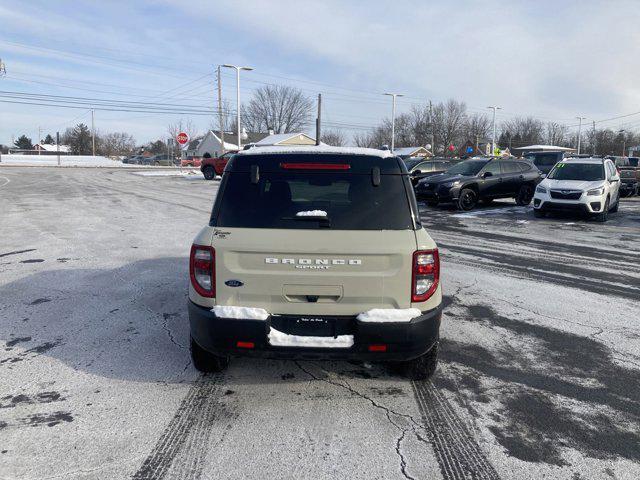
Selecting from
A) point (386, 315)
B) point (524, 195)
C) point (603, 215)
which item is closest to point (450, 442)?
point (386, 315)

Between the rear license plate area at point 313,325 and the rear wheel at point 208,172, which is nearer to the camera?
the rear license plate area at point 313,325

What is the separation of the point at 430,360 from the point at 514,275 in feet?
14.3

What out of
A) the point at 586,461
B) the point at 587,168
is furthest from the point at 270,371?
the point at 587,168

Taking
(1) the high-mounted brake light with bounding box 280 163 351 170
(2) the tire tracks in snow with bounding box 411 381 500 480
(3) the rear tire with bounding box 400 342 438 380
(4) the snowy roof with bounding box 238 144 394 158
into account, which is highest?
(4) the snowy roof with bounding box 238 144 394 158

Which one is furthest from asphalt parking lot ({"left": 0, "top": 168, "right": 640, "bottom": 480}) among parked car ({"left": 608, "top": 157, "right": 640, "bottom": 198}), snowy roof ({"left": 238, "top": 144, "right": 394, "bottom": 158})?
parked car ({"left": 608, "top": 157, "right": 640, "bottom": 198})

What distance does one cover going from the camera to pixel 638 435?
3180 mm

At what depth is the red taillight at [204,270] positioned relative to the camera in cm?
335

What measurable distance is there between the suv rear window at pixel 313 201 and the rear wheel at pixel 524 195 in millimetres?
15855

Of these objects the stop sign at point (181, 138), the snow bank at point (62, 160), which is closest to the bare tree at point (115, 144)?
the snow bank at point (62, 160)

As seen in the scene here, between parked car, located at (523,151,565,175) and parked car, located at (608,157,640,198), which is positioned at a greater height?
parked car, located at (523,151,565,175)

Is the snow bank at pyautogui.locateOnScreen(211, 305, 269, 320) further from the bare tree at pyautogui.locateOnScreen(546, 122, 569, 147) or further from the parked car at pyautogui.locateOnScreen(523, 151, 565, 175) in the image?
the bare tree at pyautogui.locateOnScreen(546, 122, 569, 147)

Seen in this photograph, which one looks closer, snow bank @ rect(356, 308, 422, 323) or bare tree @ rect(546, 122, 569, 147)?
snow bank @ rect(356, 308, 422, 323)

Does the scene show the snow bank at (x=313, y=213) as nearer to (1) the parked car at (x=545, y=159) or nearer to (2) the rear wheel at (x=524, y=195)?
(2) the rear wheel at (x=524, y=195)

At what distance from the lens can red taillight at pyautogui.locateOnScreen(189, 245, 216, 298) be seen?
3352mm
